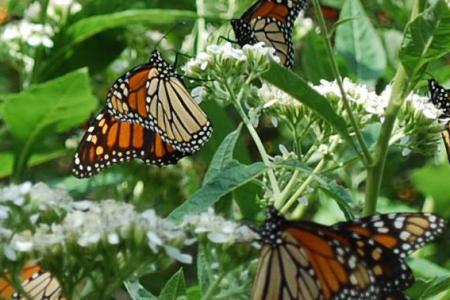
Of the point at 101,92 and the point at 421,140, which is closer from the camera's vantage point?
the point at 421,140

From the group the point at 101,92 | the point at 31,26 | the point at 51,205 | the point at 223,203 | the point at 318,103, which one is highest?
the point at 318,103

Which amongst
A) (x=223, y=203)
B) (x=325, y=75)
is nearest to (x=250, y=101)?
(x=223, y=203)

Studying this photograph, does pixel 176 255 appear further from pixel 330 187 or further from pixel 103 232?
Result: pixel 330 187

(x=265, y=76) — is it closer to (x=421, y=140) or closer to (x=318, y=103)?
(x=318, y=103)

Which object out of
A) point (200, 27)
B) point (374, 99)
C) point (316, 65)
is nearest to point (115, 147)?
point (200, 27)

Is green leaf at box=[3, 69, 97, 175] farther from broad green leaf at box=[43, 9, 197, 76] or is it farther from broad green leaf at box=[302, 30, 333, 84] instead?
broad green leaf at box=[302, 30, 333, 84]

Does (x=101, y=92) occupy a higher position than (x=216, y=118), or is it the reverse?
(x=216, y=118)

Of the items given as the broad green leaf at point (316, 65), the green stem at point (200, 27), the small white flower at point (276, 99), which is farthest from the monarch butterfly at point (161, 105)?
the broad green leaf at point (316, 65)
